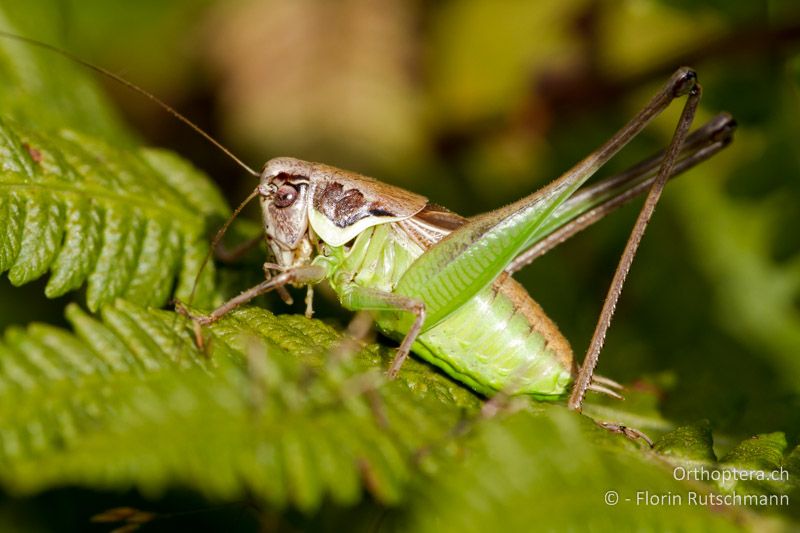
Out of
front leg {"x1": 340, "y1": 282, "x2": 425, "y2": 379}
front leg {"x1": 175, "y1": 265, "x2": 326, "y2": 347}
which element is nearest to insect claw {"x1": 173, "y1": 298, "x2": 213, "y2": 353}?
front leg {"x1": 175, "y1": 265, "x2": 326, "y2": 347}

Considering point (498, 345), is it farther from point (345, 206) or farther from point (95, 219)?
point (95, 219)

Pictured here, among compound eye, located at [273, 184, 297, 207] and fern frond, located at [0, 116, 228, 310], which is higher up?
compound eye, located at [273, 184, 297, 207]

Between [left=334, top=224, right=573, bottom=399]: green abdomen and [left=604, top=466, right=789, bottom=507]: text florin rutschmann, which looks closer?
[left=604, top=466, right=789, bottom=507]: text florin rutschmann

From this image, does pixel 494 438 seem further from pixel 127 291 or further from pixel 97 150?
pixel 97 150

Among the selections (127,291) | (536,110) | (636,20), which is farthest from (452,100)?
(127,291)

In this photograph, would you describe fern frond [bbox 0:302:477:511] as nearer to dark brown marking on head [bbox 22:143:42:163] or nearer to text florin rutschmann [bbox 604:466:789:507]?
text florin rutschmann [bbox 604:466:789:507]

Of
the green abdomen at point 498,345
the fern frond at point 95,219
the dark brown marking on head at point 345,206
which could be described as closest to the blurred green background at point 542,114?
the green abdomen at point 498,345

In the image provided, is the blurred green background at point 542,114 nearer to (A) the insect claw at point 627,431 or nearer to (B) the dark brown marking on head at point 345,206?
(A) the insect claw at point 627,431
